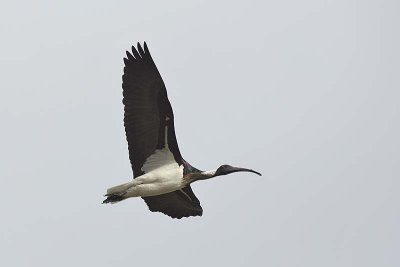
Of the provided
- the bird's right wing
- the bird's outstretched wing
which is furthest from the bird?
the bird's right wing

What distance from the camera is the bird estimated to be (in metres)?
39.4

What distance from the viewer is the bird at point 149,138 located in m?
39.4

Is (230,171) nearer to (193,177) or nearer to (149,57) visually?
(193,177)

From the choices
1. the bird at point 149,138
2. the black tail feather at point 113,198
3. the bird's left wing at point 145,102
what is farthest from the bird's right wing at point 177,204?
the black tail feather at point 113,198

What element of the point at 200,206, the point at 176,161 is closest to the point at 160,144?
the point at 176,161

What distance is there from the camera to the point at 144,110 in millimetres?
39656

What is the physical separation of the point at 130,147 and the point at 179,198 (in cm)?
287

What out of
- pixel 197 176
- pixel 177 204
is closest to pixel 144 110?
pixel 197 176

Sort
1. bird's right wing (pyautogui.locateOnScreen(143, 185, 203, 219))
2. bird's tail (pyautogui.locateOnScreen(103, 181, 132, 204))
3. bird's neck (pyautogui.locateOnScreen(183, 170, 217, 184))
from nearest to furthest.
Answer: bird's tail (pyautogui.locateOnScreen(103, 181, 132, 204)), bird's neck (pyautogui.locateOnScreen(183, 170, 217, 184)), bird's right wing (pyautogui.locateOnScreen(143, 185, 203, 219))

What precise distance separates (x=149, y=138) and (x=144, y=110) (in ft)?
3.00

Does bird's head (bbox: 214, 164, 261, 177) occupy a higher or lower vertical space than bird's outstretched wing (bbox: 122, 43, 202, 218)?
lower

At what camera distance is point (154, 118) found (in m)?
39.7

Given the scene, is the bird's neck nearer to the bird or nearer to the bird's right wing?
the bird

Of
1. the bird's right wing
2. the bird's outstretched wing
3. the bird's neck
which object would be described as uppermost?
the bird's outstretched wing
